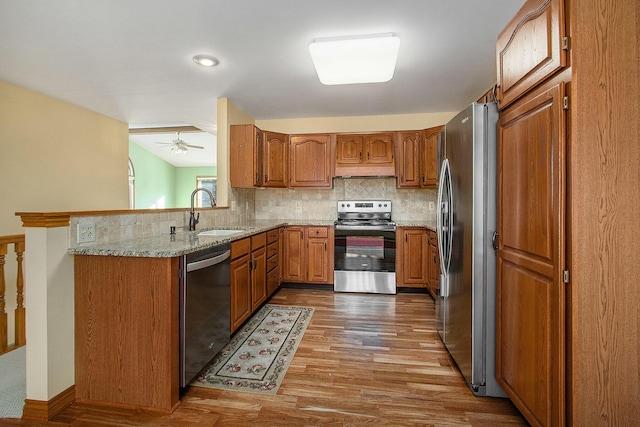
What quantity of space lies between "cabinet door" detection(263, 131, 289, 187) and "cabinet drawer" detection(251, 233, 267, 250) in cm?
107

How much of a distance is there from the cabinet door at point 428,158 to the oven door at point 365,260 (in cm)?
81

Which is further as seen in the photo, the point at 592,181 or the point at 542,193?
the point at 542,193

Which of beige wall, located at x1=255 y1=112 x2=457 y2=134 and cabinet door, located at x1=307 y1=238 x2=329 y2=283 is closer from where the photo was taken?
cabinet door, located at x1=307 y1=238 x2=329 y2=283

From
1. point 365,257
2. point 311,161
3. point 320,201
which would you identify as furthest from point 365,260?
point 311,161

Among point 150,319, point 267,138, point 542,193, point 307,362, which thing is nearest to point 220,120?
point 267,138

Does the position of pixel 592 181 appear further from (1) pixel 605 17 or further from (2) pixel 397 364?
(2) pixel 397 364

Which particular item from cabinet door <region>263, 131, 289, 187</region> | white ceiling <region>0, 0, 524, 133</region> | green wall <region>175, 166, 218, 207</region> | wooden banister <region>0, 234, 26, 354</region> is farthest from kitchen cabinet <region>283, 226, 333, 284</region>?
green wall <region>175, 166, 218, 207</region>

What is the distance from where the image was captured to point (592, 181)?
1082mm

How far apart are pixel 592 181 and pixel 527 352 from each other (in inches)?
31.7

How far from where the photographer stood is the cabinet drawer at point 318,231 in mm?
3965

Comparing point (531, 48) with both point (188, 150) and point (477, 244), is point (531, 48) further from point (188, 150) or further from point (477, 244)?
A: point (188, 150)

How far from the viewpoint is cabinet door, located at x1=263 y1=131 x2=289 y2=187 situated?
4.07 meters

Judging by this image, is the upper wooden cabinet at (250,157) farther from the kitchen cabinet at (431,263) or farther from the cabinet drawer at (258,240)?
the kitchen cabinet at (431,263)

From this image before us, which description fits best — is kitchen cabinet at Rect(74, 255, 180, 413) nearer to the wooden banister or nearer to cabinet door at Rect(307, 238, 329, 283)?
the wooden banister
